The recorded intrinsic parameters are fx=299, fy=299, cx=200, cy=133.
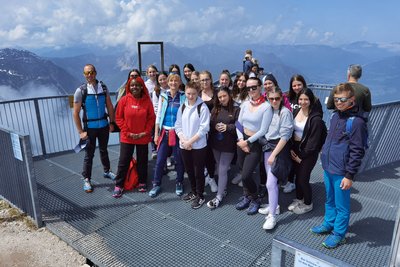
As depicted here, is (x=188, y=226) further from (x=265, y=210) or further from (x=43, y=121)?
(x=43, y=121)

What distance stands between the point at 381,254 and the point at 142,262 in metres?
2.84

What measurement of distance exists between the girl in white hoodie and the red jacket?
2.12 feet

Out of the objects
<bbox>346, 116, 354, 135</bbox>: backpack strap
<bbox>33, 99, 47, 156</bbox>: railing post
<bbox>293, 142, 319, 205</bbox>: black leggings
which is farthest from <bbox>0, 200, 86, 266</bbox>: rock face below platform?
<bbox>346, 116, 354, 135</bbox>: backpack strap

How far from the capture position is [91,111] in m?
4.89

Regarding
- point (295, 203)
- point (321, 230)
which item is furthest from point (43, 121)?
point (321, 230)

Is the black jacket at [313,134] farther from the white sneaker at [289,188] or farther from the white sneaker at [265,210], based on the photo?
the white sneaker at [289,188]

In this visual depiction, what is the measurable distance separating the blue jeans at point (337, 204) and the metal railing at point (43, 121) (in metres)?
4.87

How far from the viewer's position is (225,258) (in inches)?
140

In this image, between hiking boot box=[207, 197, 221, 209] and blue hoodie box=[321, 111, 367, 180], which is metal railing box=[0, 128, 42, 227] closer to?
hiking boot box=[207, 197, 221, 209]

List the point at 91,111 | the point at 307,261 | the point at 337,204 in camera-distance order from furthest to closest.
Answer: the point at 91,111 → the point at 337,204 → the point at 307,261

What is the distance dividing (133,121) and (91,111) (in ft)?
2.35

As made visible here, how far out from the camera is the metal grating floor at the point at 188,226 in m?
3.60

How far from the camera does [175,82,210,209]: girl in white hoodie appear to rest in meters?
4.29

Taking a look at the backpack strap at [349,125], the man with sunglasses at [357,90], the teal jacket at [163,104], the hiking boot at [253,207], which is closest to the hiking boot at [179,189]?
the teal jacket at [163,104]
